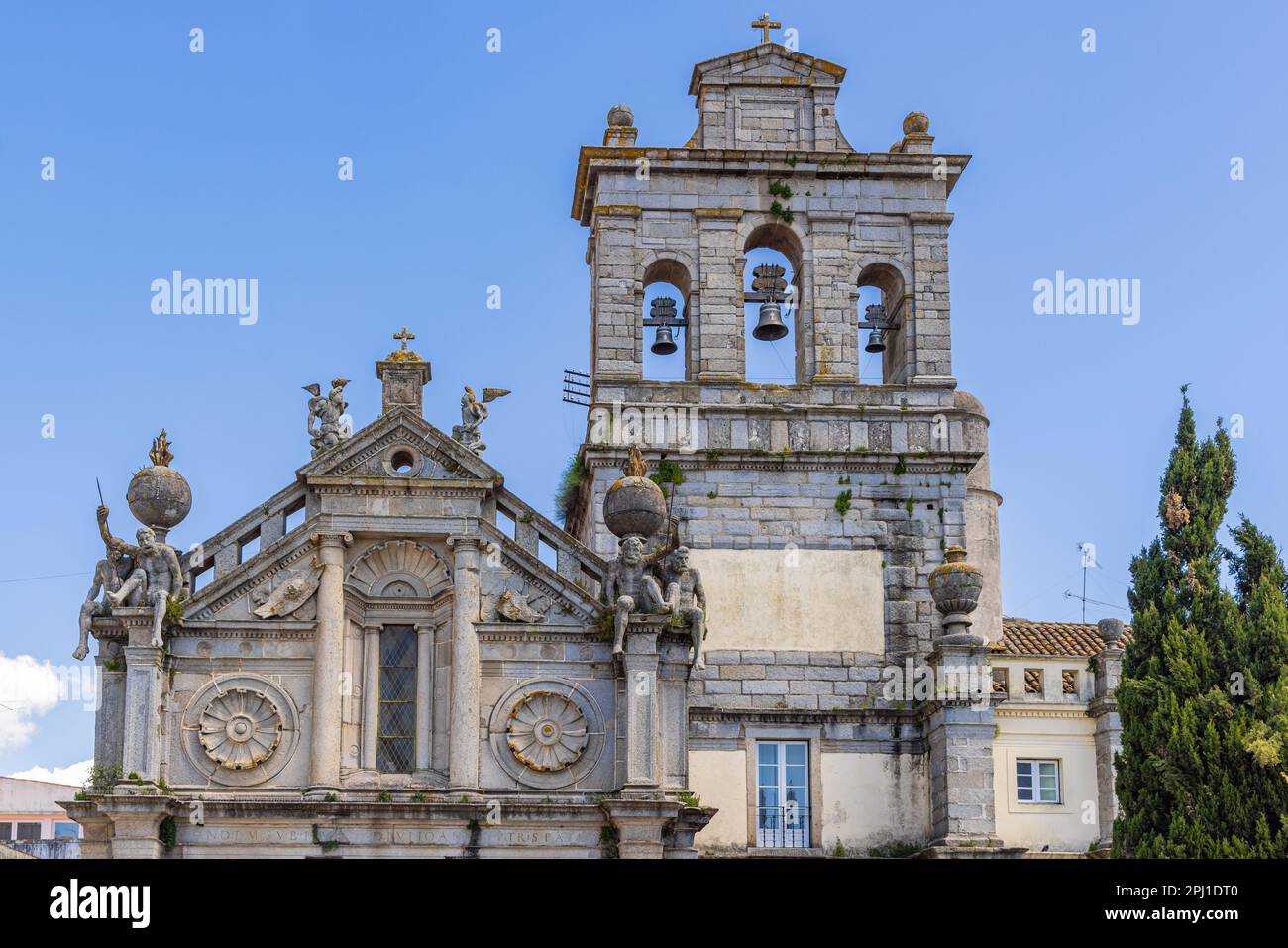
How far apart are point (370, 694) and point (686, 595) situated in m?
4.74

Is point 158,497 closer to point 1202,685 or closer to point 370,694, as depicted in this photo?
point 370,694

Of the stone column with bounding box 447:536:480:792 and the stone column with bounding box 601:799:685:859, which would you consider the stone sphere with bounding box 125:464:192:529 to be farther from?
the stone column with bounding box 601:799:685:859

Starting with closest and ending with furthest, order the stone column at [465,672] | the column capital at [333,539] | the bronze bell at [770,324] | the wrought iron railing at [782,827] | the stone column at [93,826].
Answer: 1. the stone column at [93,826]
2. the stone column at [465,672]
3. the column capital at [333,539]
4. the wrought iron railing at [782,827]
5. the bronze bell at [770,324]

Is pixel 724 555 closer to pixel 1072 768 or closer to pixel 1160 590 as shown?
pixel 1160 590

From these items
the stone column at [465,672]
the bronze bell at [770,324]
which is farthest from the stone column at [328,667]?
the bronze bell at [770,324]

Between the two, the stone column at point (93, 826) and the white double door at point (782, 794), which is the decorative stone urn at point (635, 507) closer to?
the white double door at point (782, 794)

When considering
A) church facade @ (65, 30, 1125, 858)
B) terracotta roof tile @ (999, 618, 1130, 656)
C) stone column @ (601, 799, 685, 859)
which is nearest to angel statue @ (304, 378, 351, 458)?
church facade @ (65, 30, 1125, 858)

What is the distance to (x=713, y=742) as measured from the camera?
34344 mm

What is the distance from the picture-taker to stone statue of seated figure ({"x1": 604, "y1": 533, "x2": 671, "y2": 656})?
29.6 meters

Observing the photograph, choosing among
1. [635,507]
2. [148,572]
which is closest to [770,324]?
[635,507]

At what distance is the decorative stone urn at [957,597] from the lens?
3384cm

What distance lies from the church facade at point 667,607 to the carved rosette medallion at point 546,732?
1.7 inches

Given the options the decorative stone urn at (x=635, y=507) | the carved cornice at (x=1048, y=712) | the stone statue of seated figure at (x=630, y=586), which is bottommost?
the carved cornice at (x=1048, y=712)
